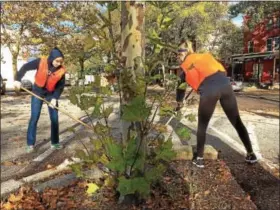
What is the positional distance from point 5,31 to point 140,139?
996 inches

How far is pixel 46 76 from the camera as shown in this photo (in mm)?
5926

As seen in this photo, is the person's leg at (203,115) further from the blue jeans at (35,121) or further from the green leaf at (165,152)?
the blue jeans at (35,121)

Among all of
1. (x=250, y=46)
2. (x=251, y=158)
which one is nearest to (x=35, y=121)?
(x=251, y=158)

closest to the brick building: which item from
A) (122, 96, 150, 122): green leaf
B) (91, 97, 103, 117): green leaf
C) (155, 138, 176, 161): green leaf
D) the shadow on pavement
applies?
the shadow on pavement

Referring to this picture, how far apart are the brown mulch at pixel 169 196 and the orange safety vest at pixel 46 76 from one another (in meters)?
2.33

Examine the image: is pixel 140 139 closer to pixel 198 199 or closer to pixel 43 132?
pixel 198 199

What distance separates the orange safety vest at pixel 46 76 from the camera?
19.3 ft

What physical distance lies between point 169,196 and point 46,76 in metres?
3.34

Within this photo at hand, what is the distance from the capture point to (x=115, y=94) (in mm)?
3020

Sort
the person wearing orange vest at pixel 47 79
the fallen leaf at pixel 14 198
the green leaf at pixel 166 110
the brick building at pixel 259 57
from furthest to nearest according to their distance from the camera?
1. the brick building at pixel 259 57
2. the person wearing orange vest at pixel 47 79
3. the fallen leaf at pixel 14 198
4. the green leaf at pixel 166 110

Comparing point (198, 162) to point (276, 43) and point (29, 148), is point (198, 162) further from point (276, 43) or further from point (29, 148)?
point (276, 43)

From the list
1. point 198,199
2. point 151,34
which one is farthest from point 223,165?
point 151,34

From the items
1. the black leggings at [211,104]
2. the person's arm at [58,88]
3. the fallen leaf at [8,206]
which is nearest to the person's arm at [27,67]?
the person's arm at [58,88]

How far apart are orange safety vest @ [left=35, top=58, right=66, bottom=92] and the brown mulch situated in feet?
7.66
